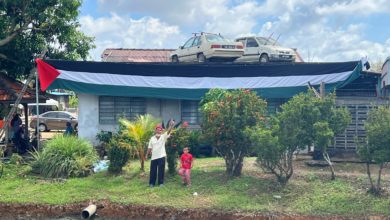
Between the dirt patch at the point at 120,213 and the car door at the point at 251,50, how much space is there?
1176cm

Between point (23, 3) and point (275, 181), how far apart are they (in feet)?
37.9

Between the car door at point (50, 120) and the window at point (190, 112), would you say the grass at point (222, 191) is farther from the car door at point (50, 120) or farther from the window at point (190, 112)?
the car door at point (50, 120)

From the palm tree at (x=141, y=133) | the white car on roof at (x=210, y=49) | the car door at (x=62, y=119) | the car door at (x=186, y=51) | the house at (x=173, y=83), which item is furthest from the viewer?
the car door at (x=62, y=119)

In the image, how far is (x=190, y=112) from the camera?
1720cm

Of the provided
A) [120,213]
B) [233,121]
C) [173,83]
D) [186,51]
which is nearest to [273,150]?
[233,121]

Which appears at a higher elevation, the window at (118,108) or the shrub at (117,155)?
the window at (118,108)

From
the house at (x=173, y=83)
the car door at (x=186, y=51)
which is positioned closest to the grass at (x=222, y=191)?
the house at (x=173, y=83)

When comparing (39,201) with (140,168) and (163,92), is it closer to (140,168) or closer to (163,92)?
(140,168)

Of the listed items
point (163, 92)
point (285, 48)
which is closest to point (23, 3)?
point (163, 92)

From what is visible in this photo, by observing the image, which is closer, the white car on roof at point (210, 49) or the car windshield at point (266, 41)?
the white car on roof at point (210, 49)

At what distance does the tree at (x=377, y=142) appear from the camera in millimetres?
9367

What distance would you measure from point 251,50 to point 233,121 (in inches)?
Answer: 386

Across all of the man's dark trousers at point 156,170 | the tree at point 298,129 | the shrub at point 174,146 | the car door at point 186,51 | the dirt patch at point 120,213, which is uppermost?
the car door at point 186,51

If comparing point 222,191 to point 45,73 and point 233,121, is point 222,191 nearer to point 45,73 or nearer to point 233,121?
point 233,121
